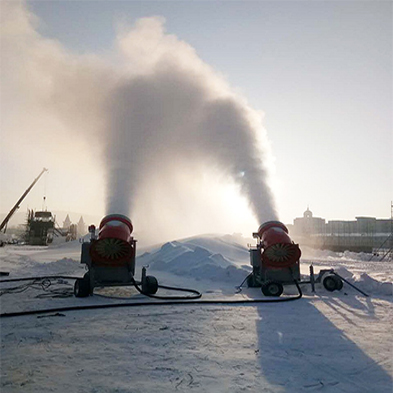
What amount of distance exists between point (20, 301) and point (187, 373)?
7.66 m

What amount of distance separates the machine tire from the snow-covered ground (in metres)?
1.66

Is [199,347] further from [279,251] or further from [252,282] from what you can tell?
[252,282]

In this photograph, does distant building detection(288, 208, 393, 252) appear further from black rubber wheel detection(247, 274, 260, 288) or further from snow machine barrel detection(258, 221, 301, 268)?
snow machine barrel detection(258, 221, 301, 268)

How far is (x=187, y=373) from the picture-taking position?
182 inches

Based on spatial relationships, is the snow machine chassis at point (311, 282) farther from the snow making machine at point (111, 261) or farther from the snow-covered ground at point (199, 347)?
the snow making machine at point (111, 261)

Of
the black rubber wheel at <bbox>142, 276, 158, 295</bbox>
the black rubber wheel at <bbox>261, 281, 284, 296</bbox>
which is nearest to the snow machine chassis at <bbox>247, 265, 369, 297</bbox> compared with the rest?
the black rubber wheel at <bbox>261, 281, 284, 296</bbox>

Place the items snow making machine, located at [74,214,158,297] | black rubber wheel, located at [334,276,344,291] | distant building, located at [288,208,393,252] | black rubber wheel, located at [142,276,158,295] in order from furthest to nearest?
distant building, located at [288,208,393,252]
black rubber wheel, located at [334,276,344,291]
black rubber wheel, located at [142,276,158,295]
snow making machine, located at [74,214,158,297]

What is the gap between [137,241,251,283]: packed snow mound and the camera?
15405 mm

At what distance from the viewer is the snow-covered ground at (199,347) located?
437 centimetres

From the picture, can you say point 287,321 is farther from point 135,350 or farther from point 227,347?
point 135,350

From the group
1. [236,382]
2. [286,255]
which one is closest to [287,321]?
[236,382]

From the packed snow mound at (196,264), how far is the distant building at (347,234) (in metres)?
34.3

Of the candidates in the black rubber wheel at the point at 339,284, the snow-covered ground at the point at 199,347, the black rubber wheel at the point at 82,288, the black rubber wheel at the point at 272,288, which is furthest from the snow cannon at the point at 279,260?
the black rubber wheel at the point at 82,288

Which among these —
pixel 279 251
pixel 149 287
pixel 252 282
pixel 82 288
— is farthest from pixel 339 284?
pixel 82 288
